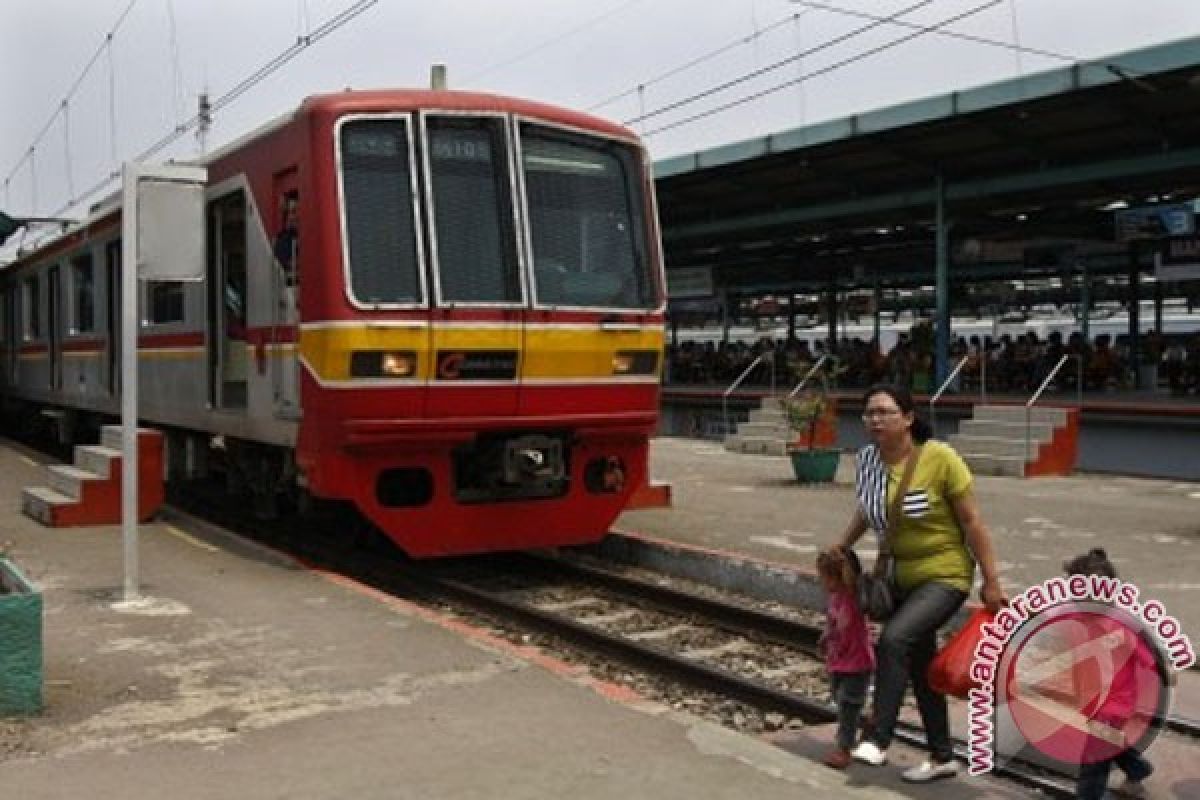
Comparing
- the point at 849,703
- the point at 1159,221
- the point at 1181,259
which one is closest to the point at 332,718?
the point at 849,703

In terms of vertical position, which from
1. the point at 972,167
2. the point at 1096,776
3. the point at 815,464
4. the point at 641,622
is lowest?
the point at 641,622

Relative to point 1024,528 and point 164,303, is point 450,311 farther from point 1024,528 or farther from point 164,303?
point 1024,528

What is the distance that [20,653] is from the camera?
5.74 metres

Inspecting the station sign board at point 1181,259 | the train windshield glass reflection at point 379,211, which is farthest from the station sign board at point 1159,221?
the train windshield glass reflection at point 379,211

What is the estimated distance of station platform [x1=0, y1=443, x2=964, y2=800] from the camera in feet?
16.0

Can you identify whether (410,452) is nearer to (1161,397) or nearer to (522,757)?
(522,757)

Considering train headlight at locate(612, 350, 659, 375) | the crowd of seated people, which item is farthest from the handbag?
the crowd of seated people

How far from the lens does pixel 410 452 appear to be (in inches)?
363

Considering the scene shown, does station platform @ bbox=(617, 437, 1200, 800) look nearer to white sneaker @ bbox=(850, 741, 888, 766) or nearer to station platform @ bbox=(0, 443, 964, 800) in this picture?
white sneaker @ bbox=(850, 741, 888, 766)

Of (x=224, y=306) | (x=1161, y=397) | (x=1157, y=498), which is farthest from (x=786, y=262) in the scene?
(x=224, y=306)

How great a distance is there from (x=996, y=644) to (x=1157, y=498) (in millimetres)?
10765

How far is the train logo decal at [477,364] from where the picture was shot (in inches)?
352

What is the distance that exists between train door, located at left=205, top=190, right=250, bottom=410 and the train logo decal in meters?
2.30

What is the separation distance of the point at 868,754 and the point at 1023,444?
1285 cm
